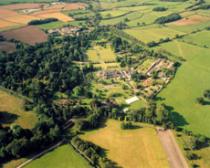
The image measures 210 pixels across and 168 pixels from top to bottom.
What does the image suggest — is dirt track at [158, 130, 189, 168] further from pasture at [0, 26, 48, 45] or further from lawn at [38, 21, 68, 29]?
lawn at [38, 21, 68, 29]

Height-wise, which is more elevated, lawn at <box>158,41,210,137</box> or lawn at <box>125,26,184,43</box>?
lawn at <box>125,26,184,43</box>

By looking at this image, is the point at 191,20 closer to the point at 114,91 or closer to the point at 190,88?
the point at 190,88

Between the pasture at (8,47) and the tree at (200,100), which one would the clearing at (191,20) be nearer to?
the tree at (200,100)

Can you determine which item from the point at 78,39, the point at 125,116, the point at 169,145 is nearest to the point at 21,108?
the point at 125,116

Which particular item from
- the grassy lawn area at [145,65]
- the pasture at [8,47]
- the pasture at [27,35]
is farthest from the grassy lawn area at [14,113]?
the pasture at [27,35]

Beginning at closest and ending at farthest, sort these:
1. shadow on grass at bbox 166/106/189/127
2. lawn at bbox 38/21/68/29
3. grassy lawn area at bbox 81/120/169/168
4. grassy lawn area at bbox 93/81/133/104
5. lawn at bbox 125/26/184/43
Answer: grassy lawn area at bbox 81/120/169/168, shadow on grass at bbox 166/106/189/127, grassy lawn area at bbox 93/81/133/104, lawn at bbox 125/26/184/43, lawn at bbox 38/21/68/29

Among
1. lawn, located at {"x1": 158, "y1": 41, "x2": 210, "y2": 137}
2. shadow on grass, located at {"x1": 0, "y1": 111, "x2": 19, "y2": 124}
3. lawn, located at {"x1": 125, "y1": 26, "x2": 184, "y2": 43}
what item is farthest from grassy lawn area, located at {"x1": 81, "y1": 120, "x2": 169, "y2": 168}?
lawn, located at {"x1": 125, "y1": 26, "x2": 184, "y2": 43}

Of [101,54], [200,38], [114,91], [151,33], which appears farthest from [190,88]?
[151,33]
